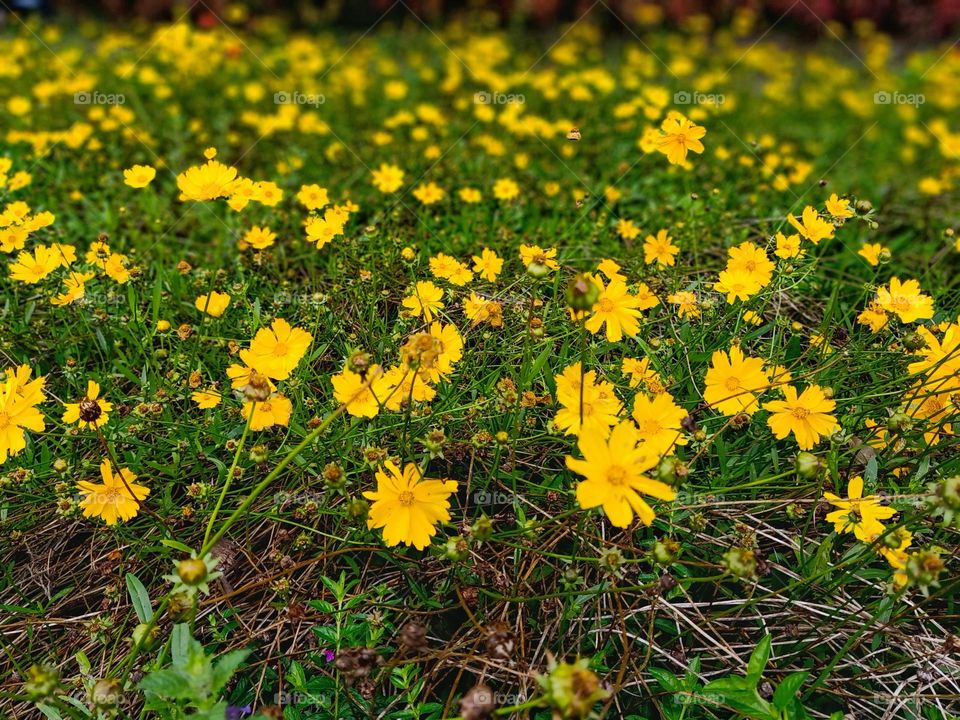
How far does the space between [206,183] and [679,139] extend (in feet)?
4.21

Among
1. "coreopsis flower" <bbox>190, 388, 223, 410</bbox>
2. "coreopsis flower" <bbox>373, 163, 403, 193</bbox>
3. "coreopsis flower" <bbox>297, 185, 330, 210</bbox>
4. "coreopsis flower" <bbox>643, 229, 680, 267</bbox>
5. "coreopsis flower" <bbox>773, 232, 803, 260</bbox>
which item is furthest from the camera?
"coreopsis flower" <bbox>373, 163, 403, 193</bbox>

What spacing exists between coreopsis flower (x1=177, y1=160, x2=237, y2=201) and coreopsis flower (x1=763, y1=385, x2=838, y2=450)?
1.43 meters

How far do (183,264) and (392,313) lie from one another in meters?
0.66

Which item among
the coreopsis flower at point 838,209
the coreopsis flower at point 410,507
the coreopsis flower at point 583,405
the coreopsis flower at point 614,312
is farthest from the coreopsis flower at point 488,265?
the coreopsis flower at point 838,209

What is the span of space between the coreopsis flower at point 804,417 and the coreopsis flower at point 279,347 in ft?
3.38

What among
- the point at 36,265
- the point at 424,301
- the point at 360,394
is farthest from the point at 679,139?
the point at 36,265

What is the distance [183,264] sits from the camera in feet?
6.75

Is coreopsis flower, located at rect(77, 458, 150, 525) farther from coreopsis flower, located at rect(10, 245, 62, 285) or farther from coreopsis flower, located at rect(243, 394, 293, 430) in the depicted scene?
coreopsis flower, located at rect(10, 245, 62, 285)

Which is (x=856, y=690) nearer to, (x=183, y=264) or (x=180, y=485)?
(x=180, y=485)

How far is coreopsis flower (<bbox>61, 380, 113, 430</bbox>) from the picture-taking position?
119cm

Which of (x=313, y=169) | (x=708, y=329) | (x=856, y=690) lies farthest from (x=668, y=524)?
(x=313, y=169)

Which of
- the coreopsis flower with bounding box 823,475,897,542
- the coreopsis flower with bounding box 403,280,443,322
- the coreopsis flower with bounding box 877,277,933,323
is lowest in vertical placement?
the coreopsis flower with bounding box 823,475,897,542

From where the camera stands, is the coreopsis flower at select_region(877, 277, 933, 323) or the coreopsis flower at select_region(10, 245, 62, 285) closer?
the coreopsis flower at select_region(877, 277, 933, 323)

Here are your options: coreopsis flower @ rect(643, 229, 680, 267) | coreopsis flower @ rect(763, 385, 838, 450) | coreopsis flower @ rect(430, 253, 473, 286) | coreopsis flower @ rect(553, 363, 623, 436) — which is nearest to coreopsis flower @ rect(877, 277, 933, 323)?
coreopsis flower @ rect(763, 385, 838, 450)
